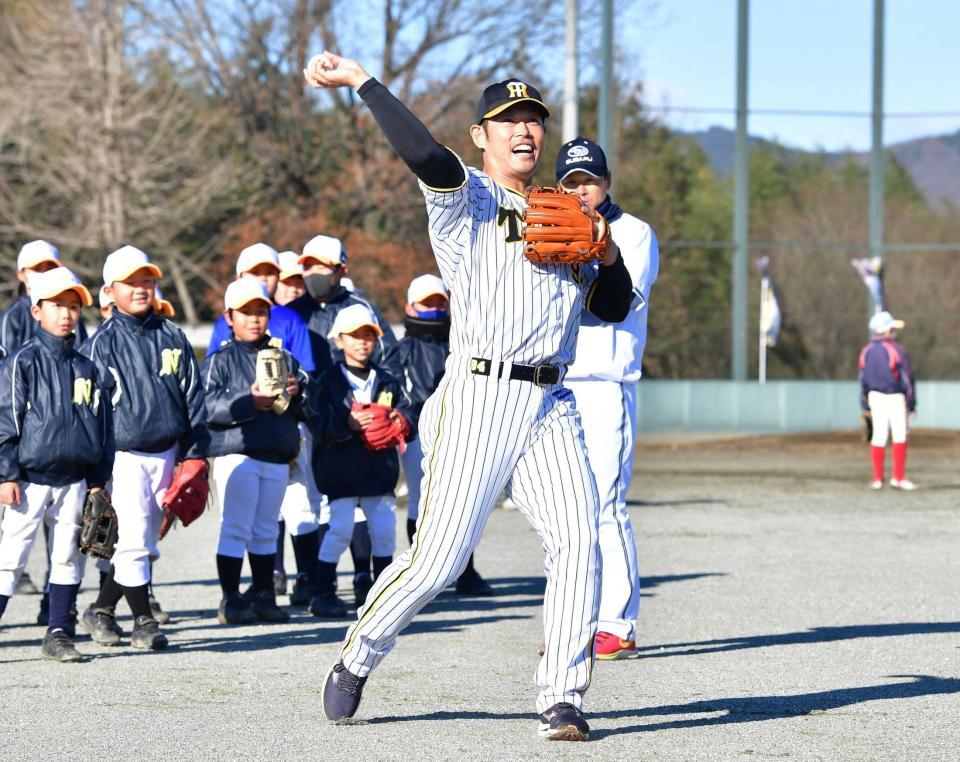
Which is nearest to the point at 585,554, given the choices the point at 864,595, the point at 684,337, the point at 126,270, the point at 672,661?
the point at 672,661

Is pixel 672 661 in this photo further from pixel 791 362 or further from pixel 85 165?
pixel 85 165

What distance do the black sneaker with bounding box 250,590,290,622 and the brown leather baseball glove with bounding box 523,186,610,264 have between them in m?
3.92

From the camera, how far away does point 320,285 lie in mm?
10508

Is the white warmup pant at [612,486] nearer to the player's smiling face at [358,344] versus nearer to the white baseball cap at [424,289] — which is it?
the player's smiling face at [358,344]

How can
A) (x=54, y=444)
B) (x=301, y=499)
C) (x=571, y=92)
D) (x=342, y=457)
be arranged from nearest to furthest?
(x=54, y=444), (x=342, y=457), (x=301, y=499), (x=571, y=92)

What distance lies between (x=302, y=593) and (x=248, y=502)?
102 cm

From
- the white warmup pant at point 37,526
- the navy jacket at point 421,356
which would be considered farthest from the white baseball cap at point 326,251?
the white warmup pant at point 37,526

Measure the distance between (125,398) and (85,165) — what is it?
875 inches

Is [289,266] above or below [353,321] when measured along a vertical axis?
above

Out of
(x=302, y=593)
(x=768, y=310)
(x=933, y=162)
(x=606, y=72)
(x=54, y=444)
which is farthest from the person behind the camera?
(x=933, y=162)

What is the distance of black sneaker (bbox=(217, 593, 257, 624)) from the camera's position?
887 centimetres

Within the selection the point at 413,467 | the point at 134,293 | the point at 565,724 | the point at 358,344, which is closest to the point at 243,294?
the point at 134,293

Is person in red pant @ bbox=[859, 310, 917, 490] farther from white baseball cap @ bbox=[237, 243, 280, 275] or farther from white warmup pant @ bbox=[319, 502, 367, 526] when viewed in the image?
white baseball cap @ bbox=[237, 243, 280, 275]

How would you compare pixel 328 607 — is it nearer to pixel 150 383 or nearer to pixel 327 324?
pixel 150 383
